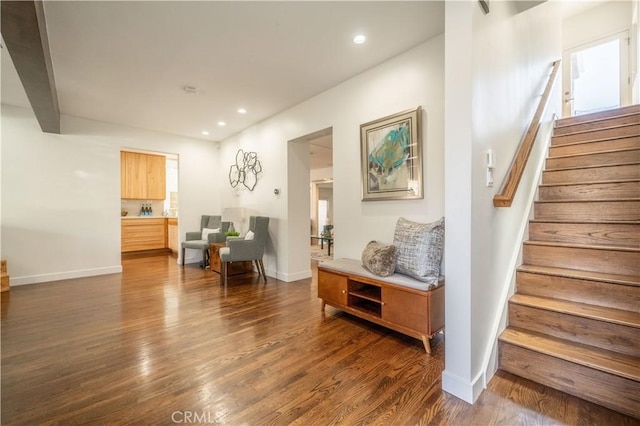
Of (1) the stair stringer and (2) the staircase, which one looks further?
(1) the stair stringer

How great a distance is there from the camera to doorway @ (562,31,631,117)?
13.6 ft

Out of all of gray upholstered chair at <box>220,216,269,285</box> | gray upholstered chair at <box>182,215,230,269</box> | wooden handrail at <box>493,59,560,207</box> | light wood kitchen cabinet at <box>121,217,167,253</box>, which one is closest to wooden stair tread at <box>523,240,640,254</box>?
wooden handrail at <box>493,59,560,207</box>

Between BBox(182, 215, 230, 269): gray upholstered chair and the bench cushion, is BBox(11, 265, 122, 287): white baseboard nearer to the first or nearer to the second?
BBox(182, 215, 230, 269): gray upholstered chair

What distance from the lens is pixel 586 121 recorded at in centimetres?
325

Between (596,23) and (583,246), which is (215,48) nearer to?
(583,246)

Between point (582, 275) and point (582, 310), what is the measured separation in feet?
0.93

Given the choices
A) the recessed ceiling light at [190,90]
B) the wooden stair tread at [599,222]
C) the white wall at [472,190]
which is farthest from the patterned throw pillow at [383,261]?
the recessed ceiling light at [190,90]

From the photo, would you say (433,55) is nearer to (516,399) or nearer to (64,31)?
(516,399)

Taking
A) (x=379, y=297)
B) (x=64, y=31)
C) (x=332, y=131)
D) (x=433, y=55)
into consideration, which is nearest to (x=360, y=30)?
(x=433, y=55)

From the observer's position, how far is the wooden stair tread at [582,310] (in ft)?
5.22

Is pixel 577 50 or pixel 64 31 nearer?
pixel 64 31

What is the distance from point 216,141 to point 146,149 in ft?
4.50

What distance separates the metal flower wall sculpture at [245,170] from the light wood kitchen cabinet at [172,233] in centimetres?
239

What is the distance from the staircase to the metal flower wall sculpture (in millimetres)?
3991
